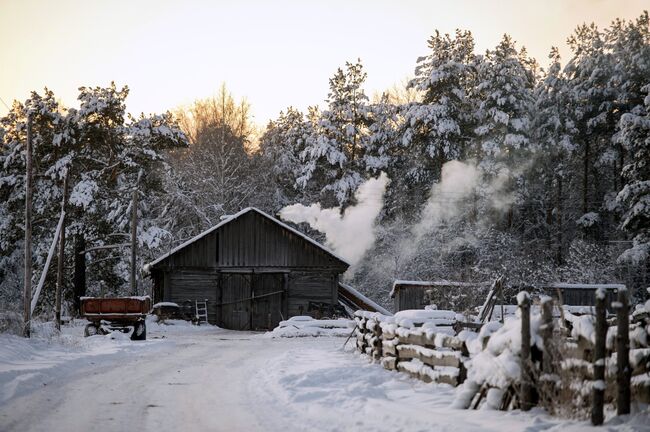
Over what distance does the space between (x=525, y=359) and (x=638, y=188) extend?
29.4 metres

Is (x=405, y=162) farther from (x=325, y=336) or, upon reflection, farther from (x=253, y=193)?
(x=325, y=336)

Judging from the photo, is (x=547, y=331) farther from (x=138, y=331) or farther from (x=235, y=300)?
(x=235, y=300)

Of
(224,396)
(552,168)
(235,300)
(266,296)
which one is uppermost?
(552,168)

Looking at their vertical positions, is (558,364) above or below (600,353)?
below

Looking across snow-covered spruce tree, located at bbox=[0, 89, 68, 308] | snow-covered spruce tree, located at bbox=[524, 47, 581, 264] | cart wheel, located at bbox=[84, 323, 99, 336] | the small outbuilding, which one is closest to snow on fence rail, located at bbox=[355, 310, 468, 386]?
cart wheel, located at bbox=[84, 323, 99, 336]

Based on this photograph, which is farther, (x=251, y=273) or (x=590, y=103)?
(x=590, y=103)

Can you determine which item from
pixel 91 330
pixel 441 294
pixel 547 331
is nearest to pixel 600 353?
pixel 547 331

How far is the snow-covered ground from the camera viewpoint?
346 inches

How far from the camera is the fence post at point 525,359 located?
28.1ft

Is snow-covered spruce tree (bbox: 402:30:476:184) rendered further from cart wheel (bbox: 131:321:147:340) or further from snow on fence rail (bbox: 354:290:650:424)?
snow on fence rail (bbox: 354:290:650:424)

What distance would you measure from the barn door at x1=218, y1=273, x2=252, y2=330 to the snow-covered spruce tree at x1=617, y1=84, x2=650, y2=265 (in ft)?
62.8

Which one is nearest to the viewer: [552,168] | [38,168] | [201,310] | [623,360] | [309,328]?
[623,360]

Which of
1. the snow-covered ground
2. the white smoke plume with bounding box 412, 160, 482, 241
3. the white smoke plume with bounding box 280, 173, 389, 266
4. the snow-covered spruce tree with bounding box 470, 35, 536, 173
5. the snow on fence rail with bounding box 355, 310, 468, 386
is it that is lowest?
the snow-covered ground

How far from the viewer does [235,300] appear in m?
36.4
